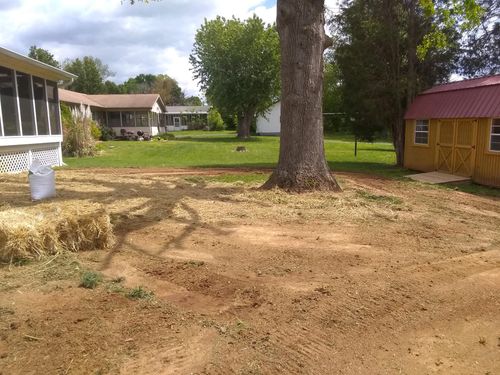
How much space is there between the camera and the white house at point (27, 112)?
13078 millimetres

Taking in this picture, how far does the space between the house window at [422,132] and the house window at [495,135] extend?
3.49 meters

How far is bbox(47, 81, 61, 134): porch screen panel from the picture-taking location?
1641cm

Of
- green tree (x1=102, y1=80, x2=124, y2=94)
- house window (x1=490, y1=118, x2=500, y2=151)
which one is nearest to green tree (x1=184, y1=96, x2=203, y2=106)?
green tree (x1=102, y1=80, x2=124, y2=94)

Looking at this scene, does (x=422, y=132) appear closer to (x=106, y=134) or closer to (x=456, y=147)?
(x=456, y=147)

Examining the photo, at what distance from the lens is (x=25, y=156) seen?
1447 centimetres

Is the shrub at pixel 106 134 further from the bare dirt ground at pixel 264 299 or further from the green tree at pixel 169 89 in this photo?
the green tree at pixel 169 89

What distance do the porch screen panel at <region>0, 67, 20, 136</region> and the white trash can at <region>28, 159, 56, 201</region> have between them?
6109mm

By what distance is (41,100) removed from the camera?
51.0 ft

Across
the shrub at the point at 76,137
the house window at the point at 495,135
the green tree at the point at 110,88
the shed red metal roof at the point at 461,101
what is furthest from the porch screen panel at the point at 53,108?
the green tree at the point at 110,88

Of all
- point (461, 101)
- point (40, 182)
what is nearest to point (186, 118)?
point (461, 101)

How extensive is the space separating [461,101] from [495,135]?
196 centimetres

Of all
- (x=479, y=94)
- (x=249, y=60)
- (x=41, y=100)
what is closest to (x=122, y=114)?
(x=249, y=60)

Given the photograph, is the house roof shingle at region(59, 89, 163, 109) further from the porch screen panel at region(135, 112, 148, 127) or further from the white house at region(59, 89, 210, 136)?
the porch screen panel at region(135, 112, 148, 127)

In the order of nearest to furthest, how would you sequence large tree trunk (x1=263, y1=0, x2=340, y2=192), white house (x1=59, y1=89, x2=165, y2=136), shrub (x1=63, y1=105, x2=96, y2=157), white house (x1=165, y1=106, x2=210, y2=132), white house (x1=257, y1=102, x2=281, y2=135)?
large tree trunk (x1=263, y1=0, x2=340, y2=192)
shrub (x1=63, y1=105, x2=96, y2=157)
white house (x1=59, y1=89, x2=165, y2=136)
white house (x1=257, y1=102, x2=281, y2=135)
white house (x1=165, y1=106, x2=210, y2=132)
